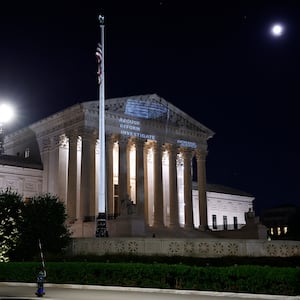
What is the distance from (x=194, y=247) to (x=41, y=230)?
1034 centimetres

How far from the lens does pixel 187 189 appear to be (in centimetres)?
6088

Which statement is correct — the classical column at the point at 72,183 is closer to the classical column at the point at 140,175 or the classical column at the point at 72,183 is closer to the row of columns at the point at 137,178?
the row of columns at the point at 137,178

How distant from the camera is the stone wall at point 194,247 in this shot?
31.2 meters

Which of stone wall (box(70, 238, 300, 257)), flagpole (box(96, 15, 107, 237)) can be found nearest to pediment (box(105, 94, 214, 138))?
flagpole (box(96, 15, 107, 237))

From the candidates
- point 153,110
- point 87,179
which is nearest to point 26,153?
point 87,179

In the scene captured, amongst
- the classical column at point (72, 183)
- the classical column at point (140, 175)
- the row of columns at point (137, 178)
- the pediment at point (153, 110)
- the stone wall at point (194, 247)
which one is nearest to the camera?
the stone wall at point (194, 247)

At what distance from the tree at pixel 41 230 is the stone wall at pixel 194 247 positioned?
7.44 feet

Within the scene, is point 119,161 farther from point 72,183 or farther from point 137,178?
point 72,183

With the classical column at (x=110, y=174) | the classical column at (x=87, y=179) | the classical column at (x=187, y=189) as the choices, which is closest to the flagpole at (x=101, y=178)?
the classical column at (x=87, y=179)

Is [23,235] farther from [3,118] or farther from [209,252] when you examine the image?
[209,252]

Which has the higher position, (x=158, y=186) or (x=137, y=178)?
(x=137, y=178)

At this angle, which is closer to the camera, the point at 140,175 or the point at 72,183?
the point at 72,183

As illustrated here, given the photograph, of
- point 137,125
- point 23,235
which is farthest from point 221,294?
point 137,125

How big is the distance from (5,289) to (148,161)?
38358 millimetres
